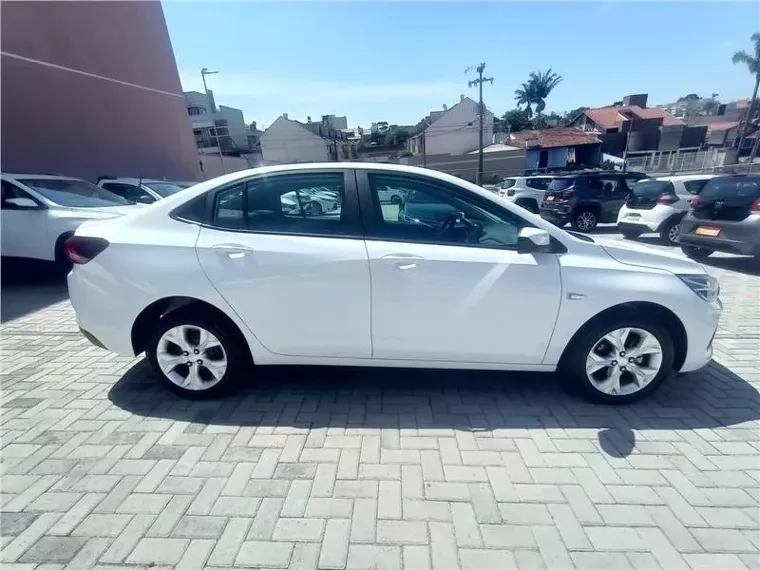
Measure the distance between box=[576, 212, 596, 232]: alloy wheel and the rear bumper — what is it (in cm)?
437

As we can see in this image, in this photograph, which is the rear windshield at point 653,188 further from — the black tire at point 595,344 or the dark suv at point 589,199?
the black tire at point 595,344

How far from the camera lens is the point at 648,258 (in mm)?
2807

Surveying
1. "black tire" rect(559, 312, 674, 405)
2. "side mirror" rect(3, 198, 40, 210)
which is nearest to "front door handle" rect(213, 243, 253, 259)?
"black tire" rect(559, 312, 674, 405)

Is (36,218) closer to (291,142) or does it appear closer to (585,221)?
(585,221)

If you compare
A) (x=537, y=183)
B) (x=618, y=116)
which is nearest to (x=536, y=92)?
(x=618, y=116)

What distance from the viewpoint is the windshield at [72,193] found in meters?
6.18

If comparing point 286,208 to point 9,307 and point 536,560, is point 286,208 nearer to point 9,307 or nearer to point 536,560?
point 536,560

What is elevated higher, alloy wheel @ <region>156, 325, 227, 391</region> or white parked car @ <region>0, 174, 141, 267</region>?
white parked car @ <region>0, 174, 141, 267</region>

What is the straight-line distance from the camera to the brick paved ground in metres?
1.84

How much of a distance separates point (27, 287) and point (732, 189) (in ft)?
36.1

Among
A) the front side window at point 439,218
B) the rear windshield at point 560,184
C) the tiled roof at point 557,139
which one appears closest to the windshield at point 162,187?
the front side window at point 439,218

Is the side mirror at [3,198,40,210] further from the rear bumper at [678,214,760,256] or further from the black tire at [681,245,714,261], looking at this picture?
the black tire at [681,245,714,261]

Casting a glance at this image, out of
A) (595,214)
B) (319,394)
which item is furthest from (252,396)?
(595,214)

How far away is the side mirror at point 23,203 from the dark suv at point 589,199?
11390 millimetres
